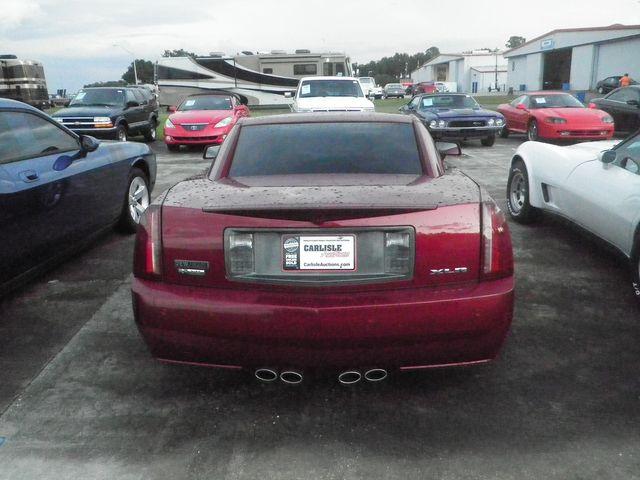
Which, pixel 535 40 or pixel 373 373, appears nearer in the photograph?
pixel 373 373

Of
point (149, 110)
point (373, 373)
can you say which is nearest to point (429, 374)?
point (373, 373)

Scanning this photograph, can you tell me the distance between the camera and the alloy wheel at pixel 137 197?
6.49 metres

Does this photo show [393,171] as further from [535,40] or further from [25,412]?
[535,40]

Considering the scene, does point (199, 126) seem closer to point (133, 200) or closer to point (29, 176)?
point (133, 200)

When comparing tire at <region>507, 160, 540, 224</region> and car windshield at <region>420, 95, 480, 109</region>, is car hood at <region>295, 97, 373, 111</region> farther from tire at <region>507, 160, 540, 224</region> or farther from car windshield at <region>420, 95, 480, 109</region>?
tire at <region>507, 160, 540, 224</region>

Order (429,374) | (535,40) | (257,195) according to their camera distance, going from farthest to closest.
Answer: (535,40), (429,374), (257,195)

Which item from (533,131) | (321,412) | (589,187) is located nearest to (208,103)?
(533,131)

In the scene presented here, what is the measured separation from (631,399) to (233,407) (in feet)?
6.55

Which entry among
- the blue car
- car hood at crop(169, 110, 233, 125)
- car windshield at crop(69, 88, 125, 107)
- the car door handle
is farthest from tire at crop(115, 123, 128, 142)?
the car door handle

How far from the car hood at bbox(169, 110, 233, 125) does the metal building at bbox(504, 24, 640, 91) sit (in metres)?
38.4

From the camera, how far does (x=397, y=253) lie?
260cm

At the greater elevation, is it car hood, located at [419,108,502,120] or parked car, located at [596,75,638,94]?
parked car, located at [596,75,638,94]

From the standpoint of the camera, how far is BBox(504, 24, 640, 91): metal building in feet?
148

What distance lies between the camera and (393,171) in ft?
11.1
